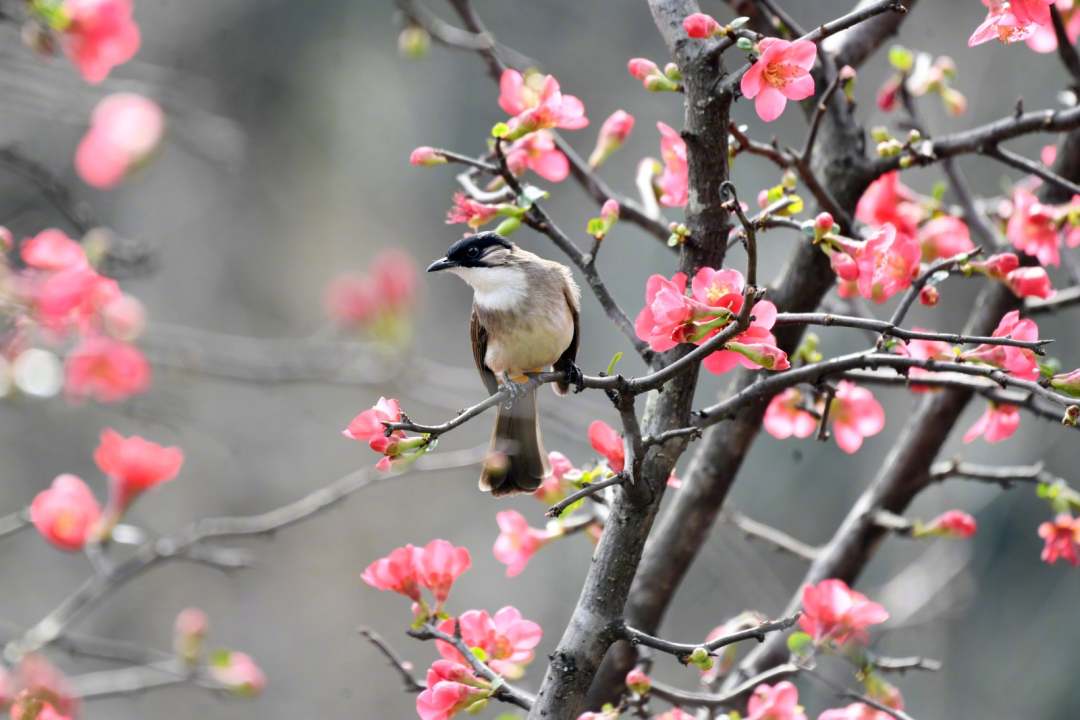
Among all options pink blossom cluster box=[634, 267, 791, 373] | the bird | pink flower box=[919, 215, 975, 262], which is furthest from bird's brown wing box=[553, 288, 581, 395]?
pink blossom cluster box=[634, 267, 791, 373]

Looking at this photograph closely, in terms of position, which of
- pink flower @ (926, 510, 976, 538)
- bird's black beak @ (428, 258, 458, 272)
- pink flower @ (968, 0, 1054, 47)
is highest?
bird's black beak @ (428, 258, 458, 272)

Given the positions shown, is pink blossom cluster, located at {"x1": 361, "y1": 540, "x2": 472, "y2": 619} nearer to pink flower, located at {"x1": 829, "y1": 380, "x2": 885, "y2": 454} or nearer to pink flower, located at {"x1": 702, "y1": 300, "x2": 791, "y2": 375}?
pink flower, located at {"x1": 702, "y1": 300, "x2": 791, "y2": 375}

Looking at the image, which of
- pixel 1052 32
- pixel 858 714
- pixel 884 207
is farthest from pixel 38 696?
pixel 1052 32

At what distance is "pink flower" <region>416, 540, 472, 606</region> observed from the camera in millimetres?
1922

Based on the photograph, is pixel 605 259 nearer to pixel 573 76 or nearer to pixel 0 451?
pixel 573 76

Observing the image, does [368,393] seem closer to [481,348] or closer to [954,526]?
[481,348]

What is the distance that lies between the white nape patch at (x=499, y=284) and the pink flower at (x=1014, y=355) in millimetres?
1277

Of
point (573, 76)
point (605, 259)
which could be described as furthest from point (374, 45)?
point (605, 259)

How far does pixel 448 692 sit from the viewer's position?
1.71 meters

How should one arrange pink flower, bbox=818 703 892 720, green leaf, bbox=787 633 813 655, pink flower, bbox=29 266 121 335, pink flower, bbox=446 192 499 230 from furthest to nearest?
1. pink flower, bbox=29 266 121 335
2. pink flower, bbox=818 703 892 720
3. green leaf, bbox=787 633 813 655
4. pink flower, bbox=446 192 499 230

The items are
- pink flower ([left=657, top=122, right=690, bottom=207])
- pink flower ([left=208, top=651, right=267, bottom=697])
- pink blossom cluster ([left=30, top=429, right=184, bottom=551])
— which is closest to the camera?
pink flower ([left=657, top=122, right=690, bottom=207])

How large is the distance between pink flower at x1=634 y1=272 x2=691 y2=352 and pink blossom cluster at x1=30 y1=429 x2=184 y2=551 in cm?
150

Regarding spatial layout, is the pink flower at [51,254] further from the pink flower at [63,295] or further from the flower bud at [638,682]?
the flower bud at [638,682]

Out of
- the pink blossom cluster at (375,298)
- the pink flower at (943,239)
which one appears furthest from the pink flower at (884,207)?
the pink blossom cluster at (375,298)
